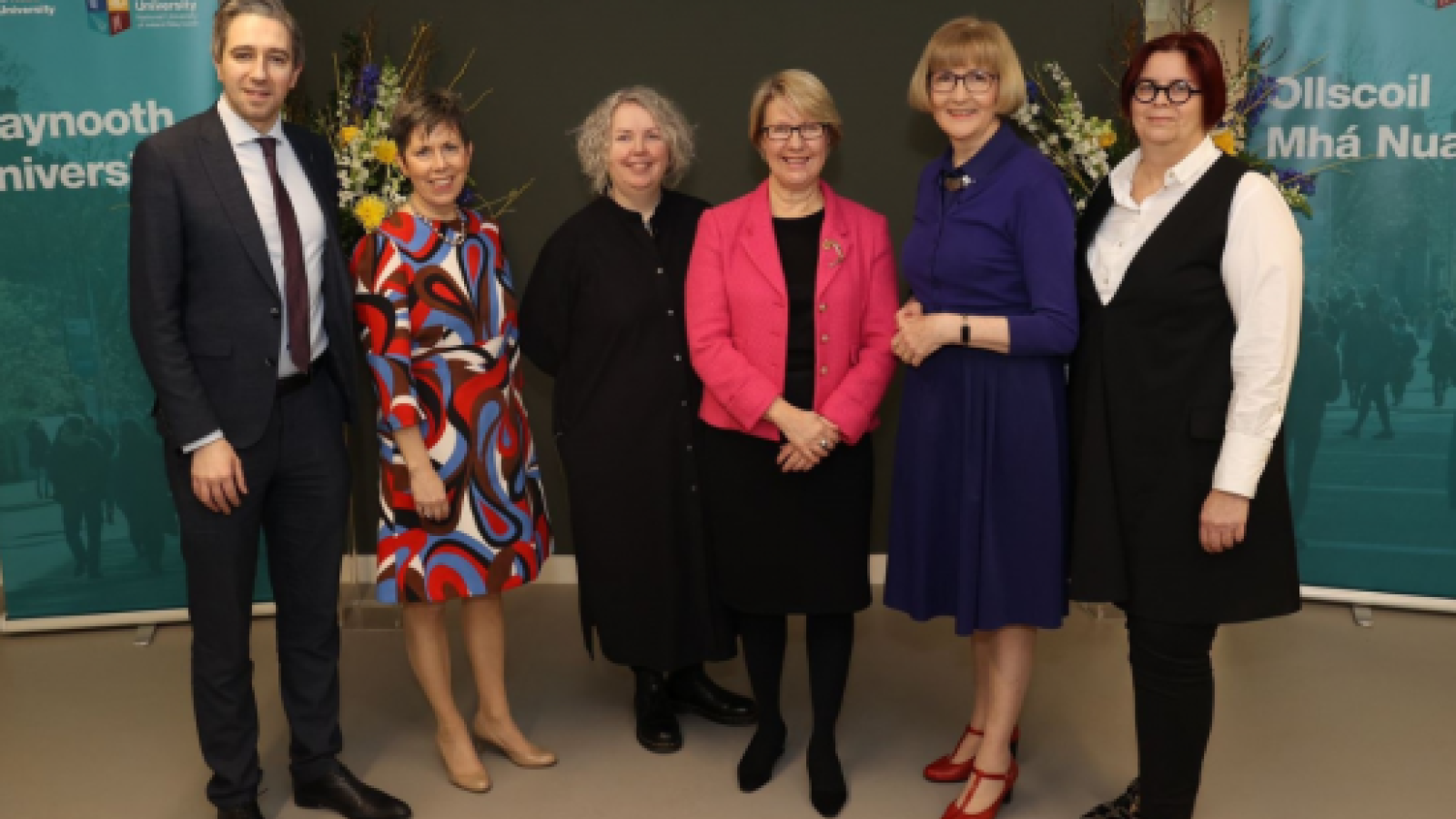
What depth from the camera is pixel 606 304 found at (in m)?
3.47

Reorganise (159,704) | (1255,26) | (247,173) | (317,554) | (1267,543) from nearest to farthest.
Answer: (1267,543), (247,173), (317,554), (159,704), (1255,26)

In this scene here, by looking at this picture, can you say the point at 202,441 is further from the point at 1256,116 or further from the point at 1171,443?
the point at 1256,116

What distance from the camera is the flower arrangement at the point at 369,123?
4.16 m

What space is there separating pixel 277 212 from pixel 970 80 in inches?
64.7

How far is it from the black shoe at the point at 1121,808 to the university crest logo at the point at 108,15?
154 inches

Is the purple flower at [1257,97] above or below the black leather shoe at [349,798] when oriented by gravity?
above

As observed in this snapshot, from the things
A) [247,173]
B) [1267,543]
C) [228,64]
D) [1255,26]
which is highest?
[1255,26]

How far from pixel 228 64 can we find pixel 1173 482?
228 centimetres

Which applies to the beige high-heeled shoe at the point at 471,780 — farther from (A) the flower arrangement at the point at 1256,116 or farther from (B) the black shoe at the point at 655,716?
(A) the flower arrangement at the point at 1256,116

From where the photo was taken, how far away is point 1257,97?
4.44 metres

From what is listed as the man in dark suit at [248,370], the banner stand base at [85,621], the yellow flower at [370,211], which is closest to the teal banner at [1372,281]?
the yellow flower at [370,211]

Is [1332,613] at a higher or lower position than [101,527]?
lower

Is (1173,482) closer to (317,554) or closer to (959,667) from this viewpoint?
(959,667)

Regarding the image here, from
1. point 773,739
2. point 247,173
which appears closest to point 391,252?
point 247,173
